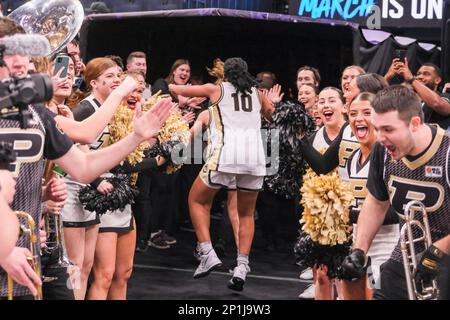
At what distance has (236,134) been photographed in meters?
7.60

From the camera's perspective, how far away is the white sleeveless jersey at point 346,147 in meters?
5.55

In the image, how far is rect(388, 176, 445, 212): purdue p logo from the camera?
4082mm

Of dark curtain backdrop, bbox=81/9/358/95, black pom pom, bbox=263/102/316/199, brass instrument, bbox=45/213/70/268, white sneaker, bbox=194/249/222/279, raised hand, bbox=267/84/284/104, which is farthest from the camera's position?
dark curtain backdrop, bbox=81/9/358/95

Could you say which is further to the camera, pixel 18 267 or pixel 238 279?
pixel 238 279

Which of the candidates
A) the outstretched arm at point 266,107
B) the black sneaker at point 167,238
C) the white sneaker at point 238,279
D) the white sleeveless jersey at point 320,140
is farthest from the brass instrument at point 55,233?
the black sneaker at point 167,238

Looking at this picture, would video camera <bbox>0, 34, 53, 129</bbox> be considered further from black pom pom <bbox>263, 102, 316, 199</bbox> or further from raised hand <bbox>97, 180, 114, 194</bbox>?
black pom pom <bbox>263, 102, 316, 199</bbox>

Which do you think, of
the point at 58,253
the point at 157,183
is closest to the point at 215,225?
the point at 157,183

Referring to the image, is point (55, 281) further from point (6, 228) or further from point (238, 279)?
point (238, 279)

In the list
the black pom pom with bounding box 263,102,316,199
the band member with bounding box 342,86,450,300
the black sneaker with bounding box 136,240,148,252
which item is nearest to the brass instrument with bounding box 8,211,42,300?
the band member with bounding box 342,86,450,300

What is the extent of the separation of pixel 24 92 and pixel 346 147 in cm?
327

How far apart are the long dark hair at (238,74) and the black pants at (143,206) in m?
1.48

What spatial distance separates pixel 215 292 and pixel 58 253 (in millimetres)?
2737

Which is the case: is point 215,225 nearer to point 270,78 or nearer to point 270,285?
point 270,78

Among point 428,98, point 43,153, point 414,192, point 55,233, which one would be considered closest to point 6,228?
point 43,153
